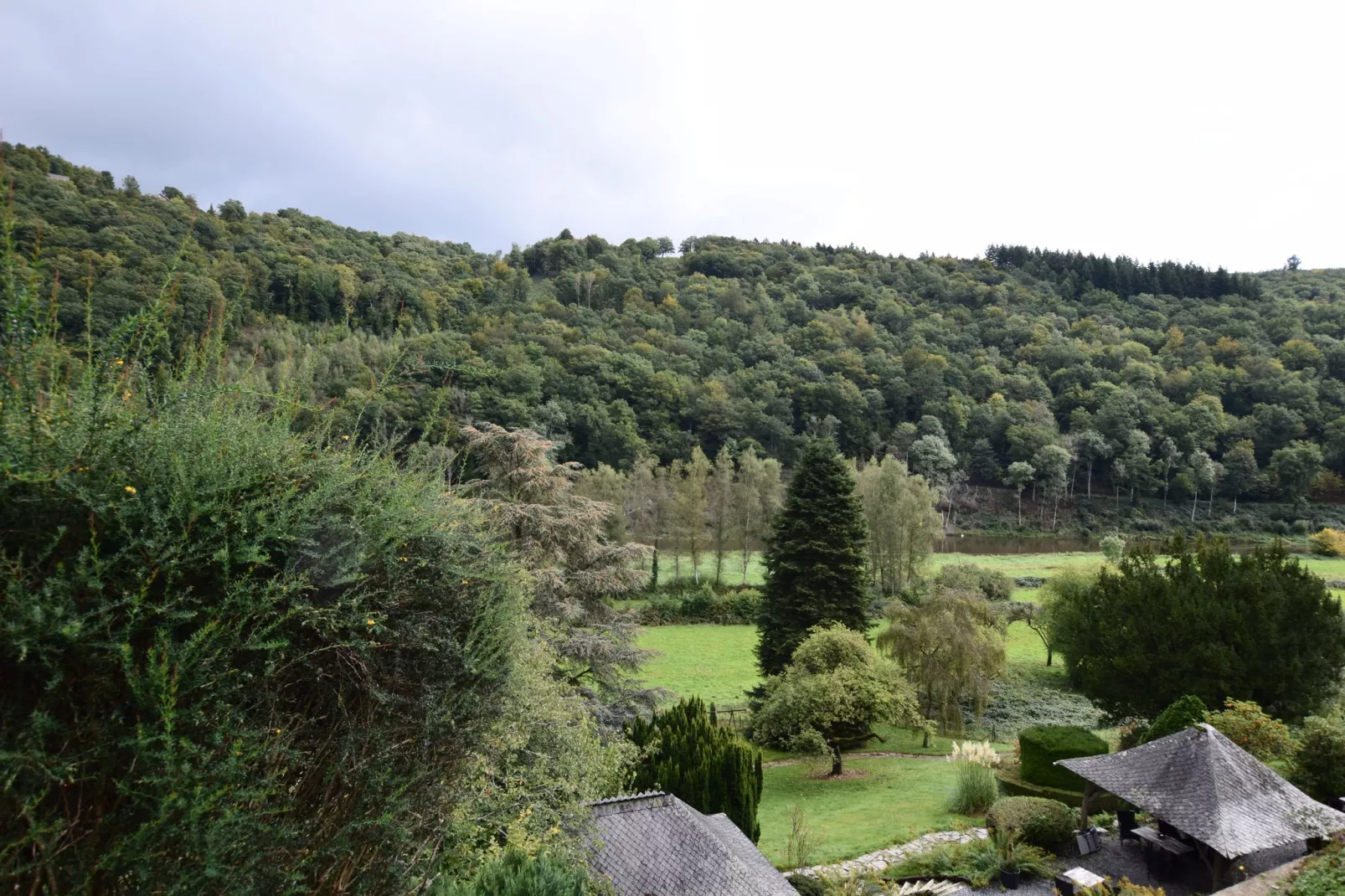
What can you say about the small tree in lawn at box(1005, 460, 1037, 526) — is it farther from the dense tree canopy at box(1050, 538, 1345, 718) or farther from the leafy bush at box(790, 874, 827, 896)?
the leafy bush at box(790, 874, 827, 896)

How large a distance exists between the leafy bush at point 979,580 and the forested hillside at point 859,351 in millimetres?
26820

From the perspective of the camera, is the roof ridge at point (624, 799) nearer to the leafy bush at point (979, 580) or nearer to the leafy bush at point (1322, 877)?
the leafy bush at point (1322, 877)

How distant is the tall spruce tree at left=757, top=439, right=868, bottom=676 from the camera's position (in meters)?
21.6

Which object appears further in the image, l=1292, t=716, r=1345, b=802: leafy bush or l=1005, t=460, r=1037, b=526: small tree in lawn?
l=1005, t=460, r=1037, b=526: small tree in lawn

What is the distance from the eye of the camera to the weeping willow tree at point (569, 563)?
1443 cm

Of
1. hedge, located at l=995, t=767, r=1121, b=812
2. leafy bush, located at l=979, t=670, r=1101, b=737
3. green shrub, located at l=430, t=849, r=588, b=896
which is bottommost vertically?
leafy bush, located at l=979, t=670, r=1101, b=737

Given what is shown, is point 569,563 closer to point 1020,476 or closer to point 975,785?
point 975,785

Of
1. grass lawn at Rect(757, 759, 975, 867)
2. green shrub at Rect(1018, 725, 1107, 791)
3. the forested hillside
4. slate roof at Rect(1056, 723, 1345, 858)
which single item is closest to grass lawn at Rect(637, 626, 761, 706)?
grass lawn at Rect(757, 759, 975, 867)

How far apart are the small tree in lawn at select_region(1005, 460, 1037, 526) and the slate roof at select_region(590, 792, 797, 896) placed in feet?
201

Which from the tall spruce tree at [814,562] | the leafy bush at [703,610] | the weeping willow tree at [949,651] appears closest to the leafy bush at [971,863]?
the weeping willow tree at [949,651]

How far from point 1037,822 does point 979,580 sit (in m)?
22.7

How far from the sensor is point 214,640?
9.98 ft

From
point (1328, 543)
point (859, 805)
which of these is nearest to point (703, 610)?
point (859, 805)

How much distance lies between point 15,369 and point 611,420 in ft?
191
